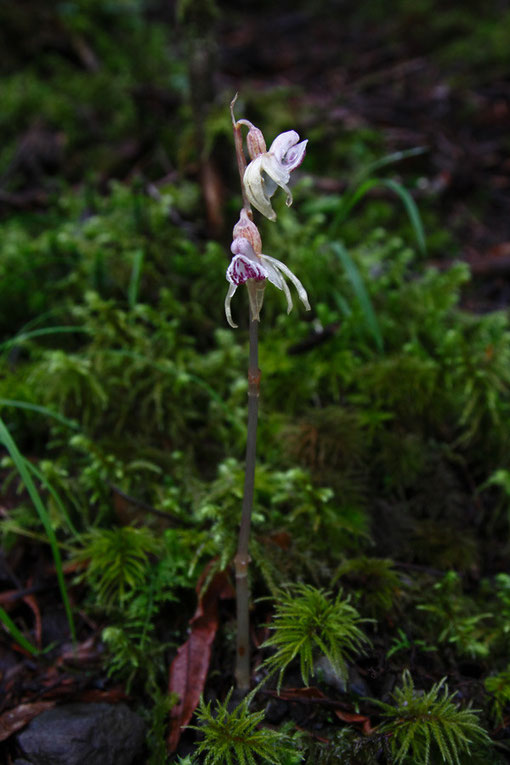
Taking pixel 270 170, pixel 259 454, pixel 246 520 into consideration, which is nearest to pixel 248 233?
pixel 270 170

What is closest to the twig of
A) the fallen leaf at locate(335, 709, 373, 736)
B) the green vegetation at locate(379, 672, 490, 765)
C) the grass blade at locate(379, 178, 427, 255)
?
the fallen leaf at locate(335, 709, 373, 736)

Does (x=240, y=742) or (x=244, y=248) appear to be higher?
(x=244, y=248)

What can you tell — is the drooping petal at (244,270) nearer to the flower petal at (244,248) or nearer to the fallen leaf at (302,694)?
the flower petal at (244,248)

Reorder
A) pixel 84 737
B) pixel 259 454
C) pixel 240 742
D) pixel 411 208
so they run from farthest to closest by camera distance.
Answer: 1. pixel 411 208
2. pixel 259 454
3. pixel 84 737
4. pixel 240 742

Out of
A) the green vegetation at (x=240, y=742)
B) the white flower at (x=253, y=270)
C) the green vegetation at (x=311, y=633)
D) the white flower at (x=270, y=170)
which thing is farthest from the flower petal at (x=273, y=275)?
the green vegetation at (x=240, y=742)

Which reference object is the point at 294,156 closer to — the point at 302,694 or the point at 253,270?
the point at 253,270

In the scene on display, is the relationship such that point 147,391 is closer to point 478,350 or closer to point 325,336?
point 325,336

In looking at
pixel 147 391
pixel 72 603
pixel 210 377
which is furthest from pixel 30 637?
pixel 210 377

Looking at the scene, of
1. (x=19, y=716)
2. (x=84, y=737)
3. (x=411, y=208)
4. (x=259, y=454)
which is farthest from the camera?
(x=411, y=208)
